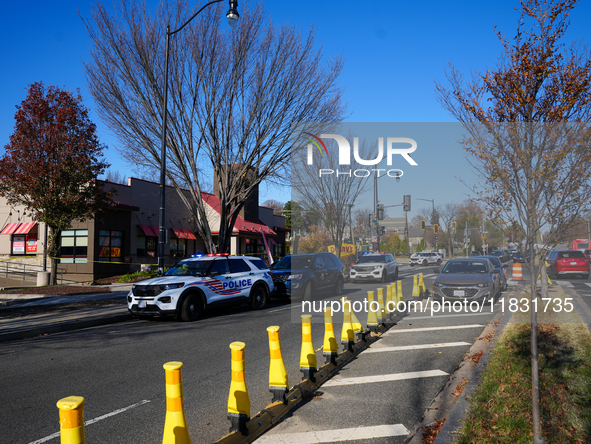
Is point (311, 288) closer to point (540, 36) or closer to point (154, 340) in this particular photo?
point (154, 340)

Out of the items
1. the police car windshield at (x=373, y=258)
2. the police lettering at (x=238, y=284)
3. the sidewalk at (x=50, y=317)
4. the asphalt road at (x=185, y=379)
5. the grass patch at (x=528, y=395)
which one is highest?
the police car windshield at (x=373, y=258)

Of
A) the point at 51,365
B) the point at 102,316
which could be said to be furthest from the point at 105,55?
the point at 51,365

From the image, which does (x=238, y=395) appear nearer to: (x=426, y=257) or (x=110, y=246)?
(x=110, y=246)

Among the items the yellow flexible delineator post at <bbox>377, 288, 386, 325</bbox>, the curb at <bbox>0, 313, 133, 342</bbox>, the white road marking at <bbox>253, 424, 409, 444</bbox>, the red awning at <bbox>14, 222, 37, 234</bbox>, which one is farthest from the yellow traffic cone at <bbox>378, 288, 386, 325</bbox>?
the red awning at <bbox>14, 222, 37, 234</bbox>

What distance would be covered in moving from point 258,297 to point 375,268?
684 cm

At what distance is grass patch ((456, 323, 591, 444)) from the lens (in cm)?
418

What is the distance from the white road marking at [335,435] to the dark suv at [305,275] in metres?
10.6

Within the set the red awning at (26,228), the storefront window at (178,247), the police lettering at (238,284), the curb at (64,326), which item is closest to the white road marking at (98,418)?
the curb at (64,326)

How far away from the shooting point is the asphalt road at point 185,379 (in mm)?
4742

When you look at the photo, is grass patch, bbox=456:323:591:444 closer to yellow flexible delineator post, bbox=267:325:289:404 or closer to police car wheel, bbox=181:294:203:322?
yellow flexible delineator post, bbox=267:325:289:404

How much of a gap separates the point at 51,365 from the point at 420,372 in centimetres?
585

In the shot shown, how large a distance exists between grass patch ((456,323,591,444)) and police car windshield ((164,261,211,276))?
8.11 meters

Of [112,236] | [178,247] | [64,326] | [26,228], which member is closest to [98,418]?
[64,326]

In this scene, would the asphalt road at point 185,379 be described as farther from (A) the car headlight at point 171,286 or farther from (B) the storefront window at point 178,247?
(B) the storefront window at point 178,247
